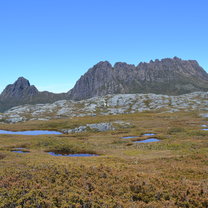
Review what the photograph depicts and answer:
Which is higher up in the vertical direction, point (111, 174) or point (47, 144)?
point (111, 174)

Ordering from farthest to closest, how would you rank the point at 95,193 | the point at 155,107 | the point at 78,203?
the point at 155,107
the point at 95,193
the point at 78,203

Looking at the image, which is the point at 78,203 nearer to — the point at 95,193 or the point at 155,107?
the point at 95,193

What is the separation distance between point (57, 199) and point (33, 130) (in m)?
104

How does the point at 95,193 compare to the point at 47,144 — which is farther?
the point at 47,144

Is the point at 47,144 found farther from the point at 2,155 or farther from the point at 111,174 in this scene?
the point at 111,174

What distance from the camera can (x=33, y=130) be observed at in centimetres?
10938

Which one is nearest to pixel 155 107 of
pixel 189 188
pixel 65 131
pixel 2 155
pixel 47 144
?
pixel 65 131

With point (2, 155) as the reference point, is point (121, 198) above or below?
above

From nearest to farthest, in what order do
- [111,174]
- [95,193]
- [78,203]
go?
[78,203], [95,193], [111,174]

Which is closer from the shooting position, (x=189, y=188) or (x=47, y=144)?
(x=189, y=188)

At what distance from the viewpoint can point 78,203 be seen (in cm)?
1217

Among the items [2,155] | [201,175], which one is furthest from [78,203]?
[2,155]

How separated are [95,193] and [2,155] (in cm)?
3441

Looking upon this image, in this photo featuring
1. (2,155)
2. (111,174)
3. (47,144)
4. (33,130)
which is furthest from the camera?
(33,130)
